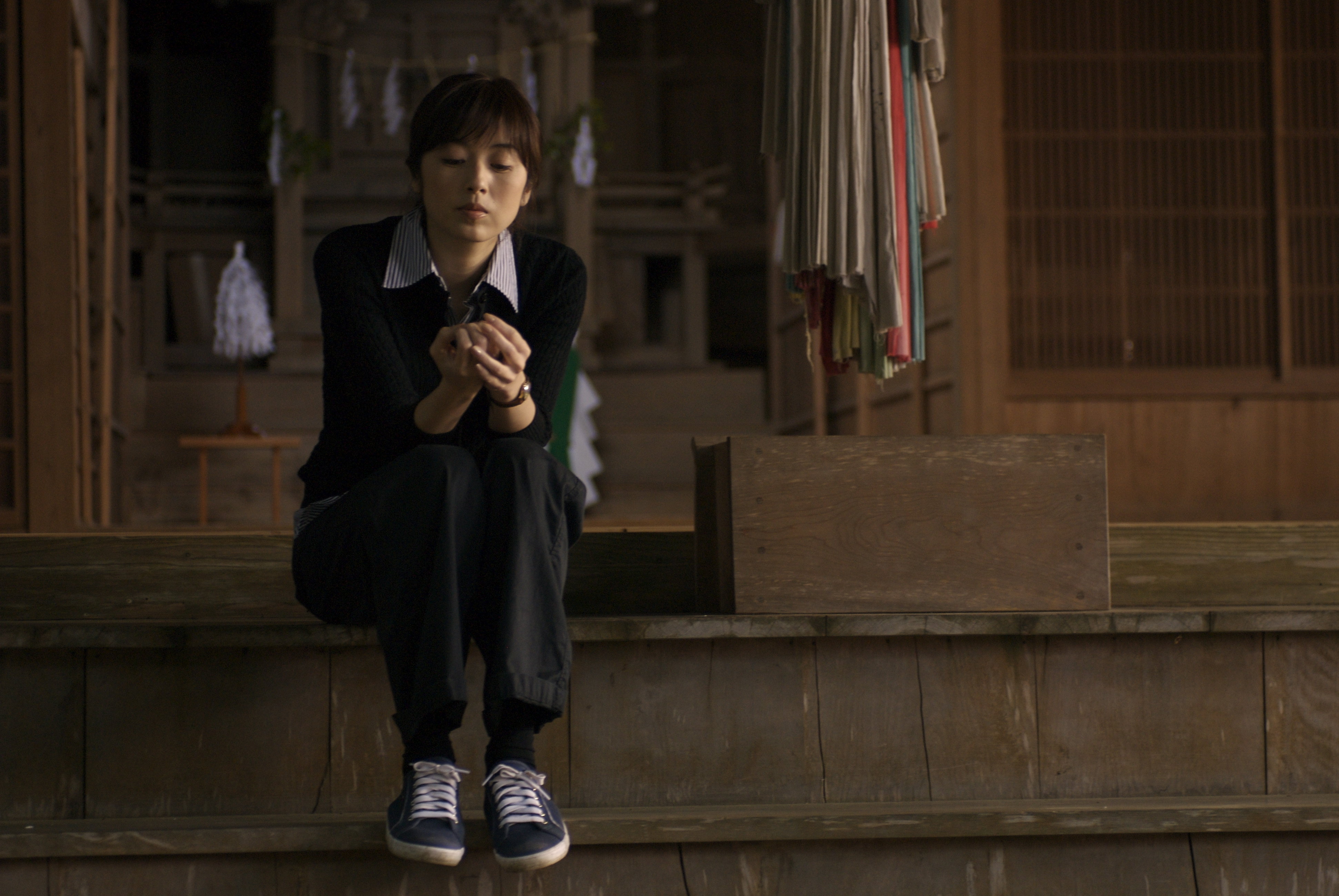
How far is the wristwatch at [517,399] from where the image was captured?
1555mm

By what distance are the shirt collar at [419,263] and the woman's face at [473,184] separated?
0.16 ft

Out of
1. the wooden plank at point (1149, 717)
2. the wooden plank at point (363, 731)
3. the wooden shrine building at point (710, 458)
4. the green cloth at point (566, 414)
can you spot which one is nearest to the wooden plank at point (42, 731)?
the wooden shrine building at point (710, 458)

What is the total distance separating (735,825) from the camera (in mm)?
1564

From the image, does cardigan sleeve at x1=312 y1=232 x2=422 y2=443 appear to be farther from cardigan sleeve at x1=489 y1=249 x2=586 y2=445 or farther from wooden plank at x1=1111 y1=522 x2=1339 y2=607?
wooden plank at x1=1111 y1=522 x2=1339 y2=607

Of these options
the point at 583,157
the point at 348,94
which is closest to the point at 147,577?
the point at 583,157

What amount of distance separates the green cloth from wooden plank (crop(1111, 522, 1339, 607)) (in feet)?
10.7

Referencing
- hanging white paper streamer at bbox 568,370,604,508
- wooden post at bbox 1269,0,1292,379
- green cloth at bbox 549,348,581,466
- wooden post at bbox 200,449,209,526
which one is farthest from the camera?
hanging white paper streamer at bbox 568,370,604,508

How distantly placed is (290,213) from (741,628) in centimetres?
573

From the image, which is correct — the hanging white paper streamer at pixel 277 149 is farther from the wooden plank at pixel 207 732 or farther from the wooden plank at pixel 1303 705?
the wooden plank at pixel 1303 705

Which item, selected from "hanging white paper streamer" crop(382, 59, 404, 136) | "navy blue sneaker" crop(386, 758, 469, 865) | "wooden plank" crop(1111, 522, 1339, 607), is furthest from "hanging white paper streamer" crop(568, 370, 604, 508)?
"navy blue sneaker" crop(386, 758, 469, 865)

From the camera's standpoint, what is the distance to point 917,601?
1.74 meters

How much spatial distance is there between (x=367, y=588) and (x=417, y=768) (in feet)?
0.84

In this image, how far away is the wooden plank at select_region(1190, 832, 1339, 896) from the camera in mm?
1647

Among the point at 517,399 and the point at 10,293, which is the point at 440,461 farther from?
the point at 10,293
